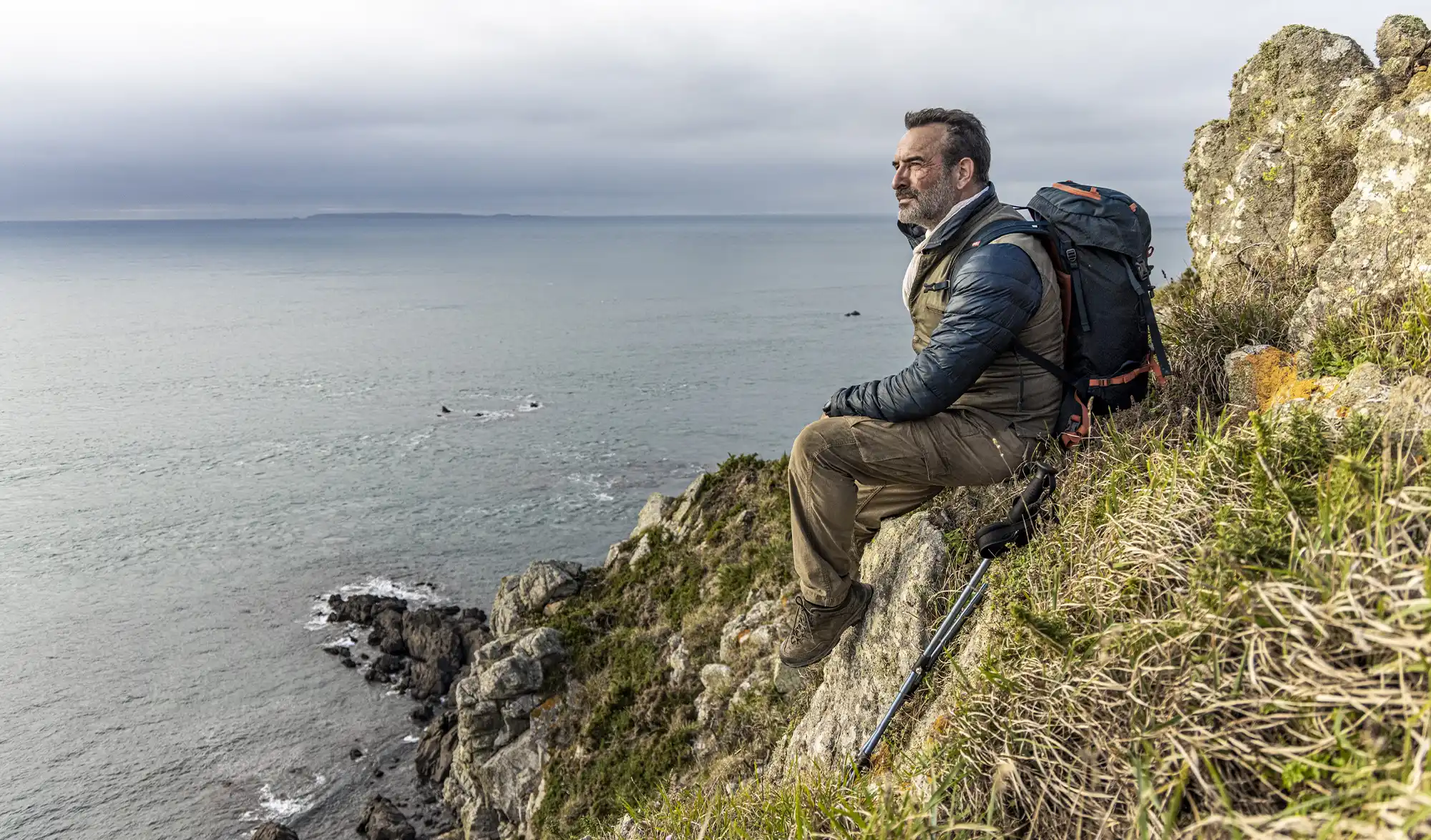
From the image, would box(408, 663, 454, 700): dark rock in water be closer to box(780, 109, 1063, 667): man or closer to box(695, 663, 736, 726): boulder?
box(695, 663, 736, 726): boulder

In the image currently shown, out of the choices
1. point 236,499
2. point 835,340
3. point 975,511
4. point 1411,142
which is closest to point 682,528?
point 975,511

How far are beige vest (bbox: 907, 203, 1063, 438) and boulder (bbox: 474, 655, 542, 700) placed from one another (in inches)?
459

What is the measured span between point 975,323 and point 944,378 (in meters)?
0.38

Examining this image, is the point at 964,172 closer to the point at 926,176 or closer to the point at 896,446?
the point at 926,176

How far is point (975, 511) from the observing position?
6180mm

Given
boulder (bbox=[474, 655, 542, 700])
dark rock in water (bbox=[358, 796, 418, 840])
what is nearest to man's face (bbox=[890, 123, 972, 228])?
boulder (bbox=[474, 655, 542, 700])

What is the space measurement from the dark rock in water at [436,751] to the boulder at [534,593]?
4.51m

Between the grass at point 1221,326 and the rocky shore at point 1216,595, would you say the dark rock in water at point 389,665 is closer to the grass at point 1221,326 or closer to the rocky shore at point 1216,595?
the rocky shore at point 1216,595

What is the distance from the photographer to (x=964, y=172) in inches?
228

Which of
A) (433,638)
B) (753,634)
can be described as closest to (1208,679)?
(753,634)

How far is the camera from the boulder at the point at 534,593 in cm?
1862

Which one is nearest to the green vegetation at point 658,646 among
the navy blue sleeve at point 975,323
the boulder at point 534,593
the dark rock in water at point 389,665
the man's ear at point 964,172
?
the boulder at point 534,593

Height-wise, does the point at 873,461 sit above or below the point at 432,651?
above

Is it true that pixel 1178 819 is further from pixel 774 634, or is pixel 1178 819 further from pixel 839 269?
pixel 839 269
